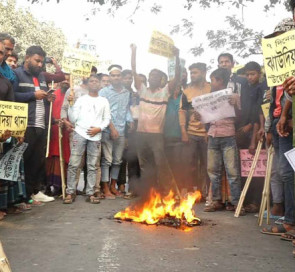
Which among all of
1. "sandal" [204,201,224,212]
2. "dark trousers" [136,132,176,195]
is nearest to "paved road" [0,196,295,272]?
"sandal" [204,201,224,212]

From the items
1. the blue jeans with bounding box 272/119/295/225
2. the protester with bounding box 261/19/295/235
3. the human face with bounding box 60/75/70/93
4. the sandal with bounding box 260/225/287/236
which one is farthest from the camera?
the human face with bounding box 60/75/70/93

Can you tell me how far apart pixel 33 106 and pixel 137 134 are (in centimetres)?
214

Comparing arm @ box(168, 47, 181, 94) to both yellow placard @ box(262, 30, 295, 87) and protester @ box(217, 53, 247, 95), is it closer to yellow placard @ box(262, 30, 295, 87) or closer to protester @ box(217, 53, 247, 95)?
protester @ box(217, 53, 247, 95)

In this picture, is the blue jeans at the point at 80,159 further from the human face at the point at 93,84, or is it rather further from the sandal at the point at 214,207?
the sandal at the point at 214,207

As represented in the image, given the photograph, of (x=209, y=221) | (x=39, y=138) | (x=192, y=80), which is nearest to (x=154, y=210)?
(x=209, y=221)

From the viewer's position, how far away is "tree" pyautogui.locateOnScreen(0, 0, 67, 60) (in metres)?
29.2

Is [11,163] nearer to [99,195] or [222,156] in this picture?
[99,195]

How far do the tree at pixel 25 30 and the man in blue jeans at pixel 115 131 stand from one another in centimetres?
2213

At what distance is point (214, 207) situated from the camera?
21.6 ft

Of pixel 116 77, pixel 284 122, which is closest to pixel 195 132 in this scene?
pixel 116 77

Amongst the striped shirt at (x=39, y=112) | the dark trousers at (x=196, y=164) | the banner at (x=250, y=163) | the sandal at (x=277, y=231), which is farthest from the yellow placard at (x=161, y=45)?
the sandal at (x=277, y=231)

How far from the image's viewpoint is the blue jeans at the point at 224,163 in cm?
657

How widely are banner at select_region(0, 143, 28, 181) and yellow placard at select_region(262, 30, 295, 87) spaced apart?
12.2 ft

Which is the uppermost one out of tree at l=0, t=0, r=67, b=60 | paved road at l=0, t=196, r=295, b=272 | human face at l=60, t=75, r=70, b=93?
tree at l=0, t=0, r=67, b=60
